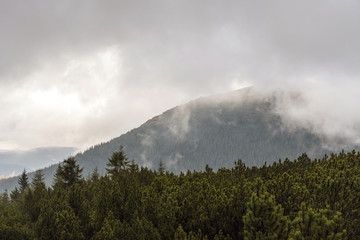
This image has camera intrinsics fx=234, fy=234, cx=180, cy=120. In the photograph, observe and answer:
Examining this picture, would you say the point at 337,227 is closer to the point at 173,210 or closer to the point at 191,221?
the point at 191,221

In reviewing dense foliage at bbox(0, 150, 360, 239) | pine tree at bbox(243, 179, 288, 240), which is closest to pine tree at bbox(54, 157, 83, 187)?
dense foliage at bbox(0, 150, 360, 239)

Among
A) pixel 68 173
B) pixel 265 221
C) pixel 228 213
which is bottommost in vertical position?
pixel 228 213

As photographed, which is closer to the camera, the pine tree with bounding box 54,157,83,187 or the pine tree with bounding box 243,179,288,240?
the pine tree with bounding box 243,179,288,240

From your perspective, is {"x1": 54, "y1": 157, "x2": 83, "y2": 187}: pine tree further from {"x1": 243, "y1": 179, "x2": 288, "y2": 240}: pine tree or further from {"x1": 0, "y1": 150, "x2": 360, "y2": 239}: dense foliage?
{"x1": 243, "y1": 179, "x2": 288, "y2": 240}: pine tree

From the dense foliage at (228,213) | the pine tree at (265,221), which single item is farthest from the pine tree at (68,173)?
the pine tree at (265,221)

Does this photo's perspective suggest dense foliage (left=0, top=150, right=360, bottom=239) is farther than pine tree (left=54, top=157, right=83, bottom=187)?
No

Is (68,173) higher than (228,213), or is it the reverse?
(68,173)

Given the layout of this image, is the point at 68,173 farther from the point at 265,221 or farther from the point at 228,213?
the point at 265,221

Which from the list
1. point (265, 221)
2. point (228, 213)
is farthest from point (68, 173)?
point (265, 221)

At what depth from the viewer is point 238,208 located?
12.4 m

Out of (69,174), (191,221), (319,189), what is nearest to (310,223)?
(319,189)

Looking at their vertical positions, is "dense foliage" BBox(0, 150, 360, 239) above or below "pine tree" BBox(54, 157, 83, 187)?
below

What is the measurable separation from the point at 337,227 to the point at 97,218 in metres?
14.1

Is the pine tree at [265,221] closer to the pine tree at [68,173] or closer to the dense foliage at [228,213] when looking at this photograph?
the dense foliage at [228,213]
